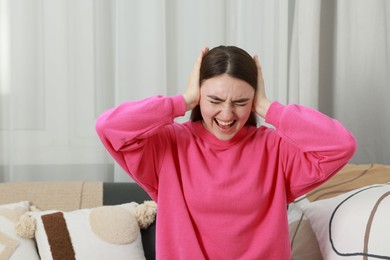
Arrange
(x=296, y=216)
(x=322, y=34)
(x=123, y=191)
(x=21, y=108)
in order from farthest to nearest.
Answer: (x=322, y=34) < (x=21, y=108) < (x=123, y=191) < (x=296, y=216)

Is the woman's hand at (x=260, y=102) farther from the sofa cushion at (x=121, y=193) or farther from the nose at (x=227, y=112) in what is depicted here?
the sofa cushion at (x=121, y=193)

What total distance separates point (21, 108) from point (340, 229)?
121cm

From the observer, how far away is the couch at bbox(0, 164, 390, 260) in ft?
4.71

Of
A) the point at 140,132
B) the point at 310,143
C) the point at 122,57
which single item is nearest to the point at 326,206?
the point at 310,143

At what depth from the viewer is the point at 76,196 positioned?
1928mm

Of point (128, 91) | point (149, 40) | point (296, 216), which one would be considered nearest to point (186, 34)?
point (149, 40)

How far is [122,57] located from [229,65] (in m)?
0.86

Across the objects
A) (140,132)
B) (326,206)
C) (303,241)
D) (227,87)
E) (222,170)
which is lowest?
(303,241)

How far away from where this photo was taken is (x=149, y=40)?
2123mm

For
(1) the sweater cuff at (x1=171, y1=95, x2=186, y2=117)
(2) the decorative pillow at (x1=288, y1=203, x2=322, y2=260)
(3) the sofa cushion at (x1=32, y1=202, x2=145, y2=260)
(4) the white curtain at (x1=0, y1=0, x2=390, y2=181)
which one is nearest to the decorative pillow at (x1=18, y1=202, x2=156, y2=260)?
(3) the sofa cushion at (x1=32, y1=202, x2=145, y2=260)

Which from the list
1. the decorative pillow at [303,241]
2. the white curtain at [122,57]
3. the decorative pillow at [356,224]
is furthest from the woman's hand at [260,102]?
the white curtain at [122,57]

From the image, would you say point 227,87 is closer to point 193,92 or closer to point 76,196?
point 193,92

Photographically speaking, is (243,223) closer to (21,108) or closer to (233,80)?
(233,80)

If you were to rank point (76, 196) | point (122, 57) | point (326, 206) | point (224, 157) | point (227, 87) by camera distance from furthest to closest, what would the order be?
point (122, 57) < point (76, 196) < point (326, 206) < point (224, 157) < point (227, 87)
